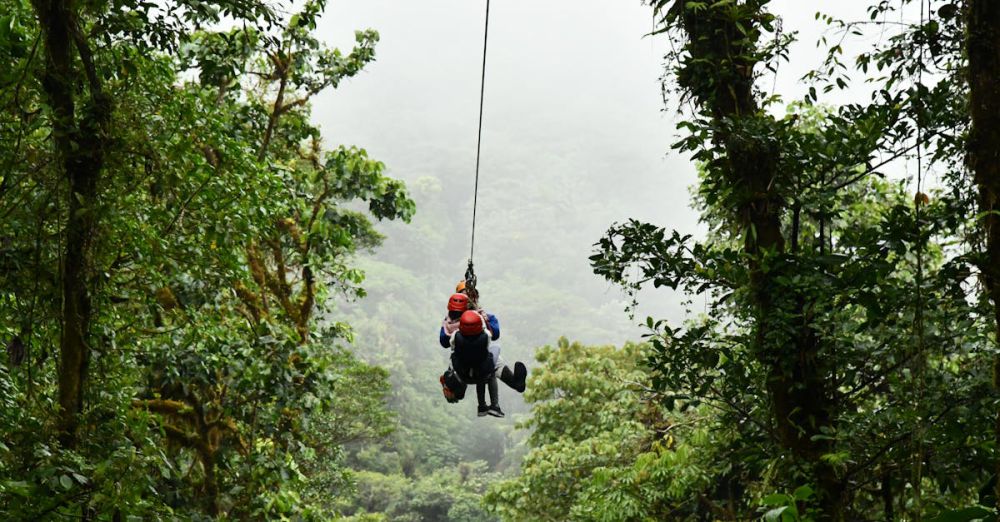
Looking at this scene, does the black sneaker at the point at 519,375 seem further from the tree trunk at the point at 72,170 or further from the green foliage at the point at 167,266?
the tree trunk at the point at 72,170

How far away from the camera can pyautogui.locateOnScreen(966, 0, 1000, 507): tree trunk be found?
2.42 meters

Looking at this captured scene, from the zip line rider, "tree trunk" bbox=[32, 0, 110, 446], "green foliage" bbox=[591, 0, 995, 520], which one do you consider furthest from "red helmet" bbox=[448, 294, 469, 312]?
"tree trunk" bbox=[32, 0, 110, 446]

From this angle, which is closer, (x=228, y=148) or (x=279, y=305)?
(x=228, y=148)

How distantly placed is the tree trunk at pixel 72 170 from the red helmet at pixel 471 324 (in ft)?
7.75

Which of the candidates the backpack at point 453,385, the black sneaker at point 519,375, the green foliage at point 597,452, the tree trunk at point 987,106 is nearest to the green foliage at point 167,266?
the backpack at point 453,385

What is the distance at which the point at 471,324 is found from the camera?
186 inches

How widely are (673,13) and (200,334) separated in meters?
2.73

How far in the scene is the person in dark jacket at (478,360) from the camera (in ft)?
15.7

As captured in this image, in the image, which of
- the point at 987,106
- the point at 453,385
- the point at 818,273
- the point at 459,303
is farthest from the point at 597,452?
the point at 987,106

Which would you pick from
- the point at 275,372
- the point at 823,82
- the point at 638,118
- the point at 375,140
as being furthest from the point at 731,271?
the point at 638,118

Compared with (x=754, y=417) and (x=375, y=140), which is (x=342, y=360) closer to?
(x=754, y=417)

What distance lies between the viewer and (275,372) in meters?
4.86

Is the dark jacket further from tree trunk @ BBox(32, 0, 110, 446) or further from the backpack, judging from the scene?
tree trunk @ BBox(32, 0, 110, 446)

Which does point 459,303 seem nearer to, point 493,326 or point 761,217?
point 493,326
